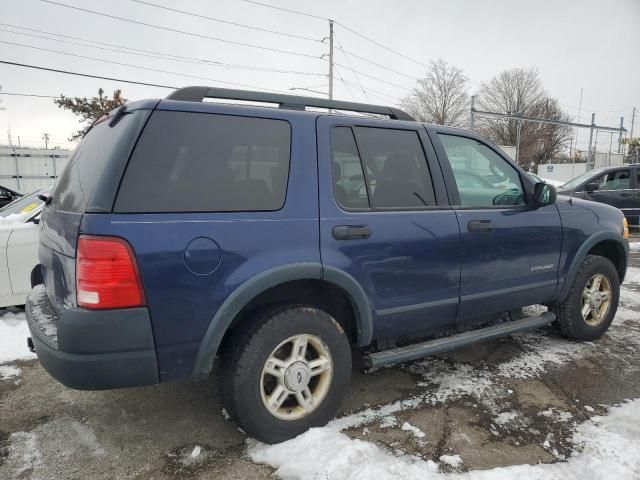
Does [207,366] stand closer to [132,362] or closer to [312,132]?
[132,362]

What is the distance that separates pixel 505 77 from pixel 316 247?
6492cm

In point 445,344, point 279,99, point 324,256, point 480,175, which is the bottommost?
point 445,344

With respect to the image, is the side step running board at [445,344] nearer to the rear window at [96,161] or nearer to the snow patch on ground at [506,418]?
the snow patch on ground at [506,418]

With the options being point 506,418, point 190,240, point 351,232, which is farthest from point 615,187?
point 190,240

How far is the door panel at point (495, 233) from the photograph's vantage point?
10.8 ft

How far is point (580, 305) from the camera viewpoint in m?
4.18

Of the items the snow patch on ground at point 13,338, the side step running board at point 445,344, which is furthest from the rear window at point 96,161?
the snow patch on ground at point 13,338

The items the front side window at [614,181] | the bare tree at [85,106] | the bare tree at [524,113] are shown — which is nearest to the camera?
the front side window at [614,181]

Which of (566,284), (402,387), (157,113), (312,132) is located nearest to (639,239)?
(566,284)

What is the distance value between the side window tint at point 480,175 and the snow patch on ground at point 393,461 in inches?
66.5

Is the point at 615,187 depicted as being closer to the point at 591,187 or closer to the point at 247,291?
the point at 591,187

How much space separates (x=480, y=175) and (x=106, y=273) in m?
2.85

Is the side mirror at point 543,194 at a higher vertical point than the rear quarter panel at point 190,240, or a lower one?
higher

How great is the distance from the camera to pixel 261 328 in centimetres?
250
